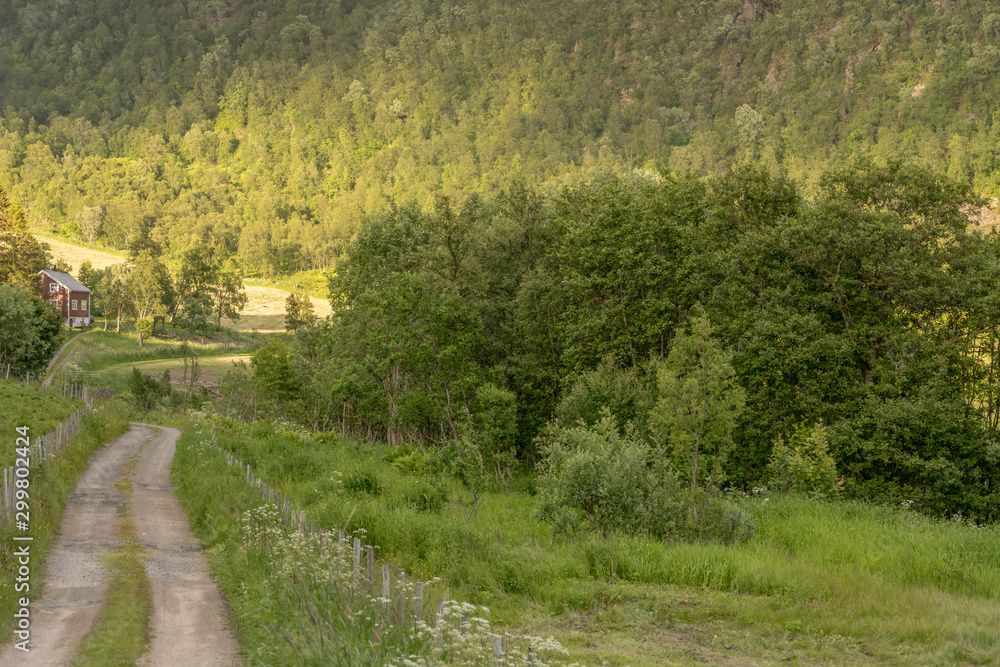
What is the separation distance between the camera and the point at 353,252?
169 feet

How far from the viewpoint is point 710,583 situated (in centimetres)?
1497

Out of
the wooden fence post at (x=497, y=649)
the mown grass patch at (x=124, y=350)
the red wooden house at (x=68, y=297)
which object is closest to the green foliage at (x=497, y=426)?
→ the wooden fence post at (x=497, y=649)

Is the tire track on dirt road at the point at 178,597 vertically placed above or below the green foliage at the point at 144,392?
above

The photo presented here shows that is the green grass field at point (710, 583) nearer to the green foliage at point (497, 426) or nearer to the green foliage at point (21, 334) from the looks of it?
the green foliage at point (497, 426)

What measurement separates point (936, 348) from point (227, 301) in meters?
146

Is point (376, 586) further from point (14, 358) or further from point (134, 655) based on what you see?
point (14, 358)

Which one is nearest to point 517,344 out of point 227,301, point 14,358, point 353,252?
point 353,252

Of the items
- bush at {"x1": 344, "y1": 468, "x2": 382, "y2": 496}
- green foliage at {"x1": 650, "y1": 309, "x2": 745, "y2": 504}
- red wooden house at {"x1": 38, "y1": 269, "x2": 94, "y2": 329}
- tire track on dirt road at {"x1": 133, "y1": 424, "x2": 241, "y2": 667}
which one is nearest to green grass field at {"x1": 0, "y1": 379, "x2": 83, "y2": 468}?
tire track on dirt road at {"x1": 133, "y1": 424, "x2": 241, "y2": 667}

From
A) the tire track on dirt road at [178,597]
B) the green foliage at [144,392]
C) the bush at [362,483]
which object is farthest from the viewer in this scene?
the green foliage at [144,392]

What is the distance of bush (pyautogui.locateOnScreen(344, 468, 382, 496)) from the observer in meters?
22.4

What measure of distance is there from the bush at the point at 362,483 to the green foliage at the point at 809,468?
13890 millimetres

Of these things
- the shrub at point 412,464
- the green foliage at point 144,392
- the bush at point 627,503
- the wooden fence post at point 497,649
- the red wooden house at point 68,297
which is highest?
the red wooden house at point 68,297

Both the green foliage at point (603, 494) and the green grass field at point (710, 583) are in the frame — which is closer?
the green grass field at point (710, 583)

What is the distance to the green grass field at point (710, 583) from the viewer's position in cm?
1193
